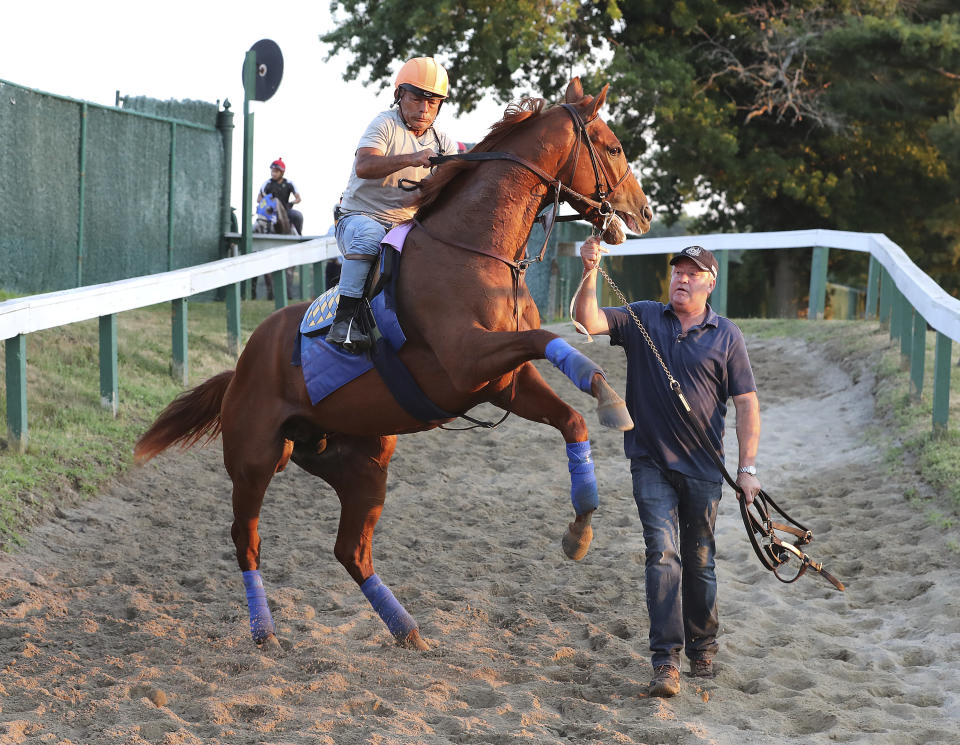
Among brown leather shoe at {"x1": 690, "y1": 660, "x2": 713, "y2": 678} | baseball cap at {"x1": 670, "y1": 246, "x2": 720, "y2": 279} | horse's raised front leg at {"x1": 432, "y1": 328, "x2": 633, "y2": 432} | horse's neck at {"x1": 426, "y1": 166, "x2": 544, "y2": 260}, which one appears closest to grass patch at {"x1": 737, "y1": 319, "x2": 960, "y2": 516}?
brown leather shoe at {"x1": 690, "y1": 660, "x2": 713, "y2": 678}

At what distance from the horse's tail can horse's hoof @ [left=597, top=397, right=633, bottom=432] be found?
292 cm

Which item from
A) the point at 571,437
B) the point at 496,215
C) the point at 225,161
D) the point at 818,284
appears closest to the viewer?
the point at 571,437

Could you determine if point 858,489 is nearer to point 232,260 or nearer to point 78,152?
point 232,260

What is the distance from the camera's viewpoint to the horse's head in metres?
5.18

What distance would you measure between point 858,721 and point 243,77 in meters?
10.6

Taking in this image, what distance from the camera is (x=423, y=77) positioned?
5324mm

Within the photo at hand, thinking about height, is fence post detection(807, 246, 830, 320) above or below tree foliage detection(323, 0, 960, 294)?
below

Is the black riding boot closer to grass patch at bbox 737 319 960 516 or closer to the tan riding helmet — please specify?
the tan riding helmet

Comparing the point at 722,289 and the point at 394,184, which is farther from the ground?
the point at 394,184

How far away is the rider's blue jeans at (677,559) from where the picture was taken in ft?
→ 15.8

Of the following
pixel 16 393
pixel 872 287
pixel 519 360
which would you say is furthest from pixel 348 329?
pixel 872 287

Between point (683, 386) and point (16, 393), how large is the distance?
4465 mm

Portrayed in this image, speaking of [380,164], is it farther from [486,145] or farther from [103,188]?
[103,188]

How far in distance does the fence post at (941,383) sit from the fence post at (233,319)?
608cm
